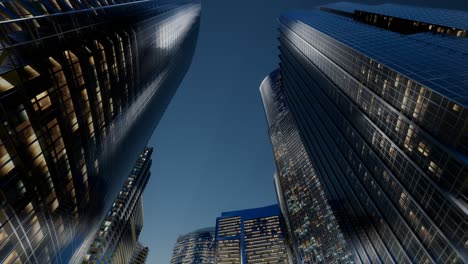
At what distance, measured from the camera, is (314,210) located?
131125 millimetres

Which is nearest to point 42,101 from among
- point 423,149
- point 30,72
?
point 30,72

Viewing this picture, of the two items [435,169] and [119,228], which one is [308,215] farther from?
[435,169]

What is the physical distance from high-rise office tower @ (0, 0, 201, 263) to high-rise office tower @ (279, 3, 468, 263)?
5959cm

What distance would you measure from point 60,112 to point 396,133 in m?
69.6

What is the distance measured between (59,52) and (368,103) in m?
78.4

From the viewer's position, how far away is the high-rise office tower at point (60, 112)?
26.6 metres

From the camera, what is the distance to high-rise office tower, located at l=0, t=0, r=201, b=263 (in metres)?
26.6

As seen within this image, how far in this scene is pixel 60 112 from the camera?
115 ft

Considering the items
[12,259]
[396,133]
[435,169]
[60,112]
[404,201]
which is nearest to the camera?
[12,259]

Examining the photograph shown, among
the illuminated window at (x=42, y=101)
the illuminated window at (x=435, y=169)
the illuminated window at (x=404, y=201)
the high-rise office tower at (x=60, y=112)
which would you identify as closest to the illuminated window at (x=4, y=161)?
the high-rise office tower at (x=60, y=112)

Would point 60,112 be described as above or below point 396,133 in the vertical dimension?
below

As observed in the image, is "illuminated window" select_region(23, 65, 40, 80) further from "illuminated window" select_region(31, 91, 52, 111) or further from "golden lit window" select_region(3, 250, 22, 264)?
"golden lit window" select_region(3, 250, 22, 264)

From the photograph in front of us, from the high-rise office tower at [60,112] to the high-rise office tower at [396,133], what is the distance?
5959 centimetres

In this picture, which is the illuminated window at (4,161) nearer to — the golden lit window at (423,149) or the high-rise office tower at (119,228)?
the golden lit window at (423,149)
